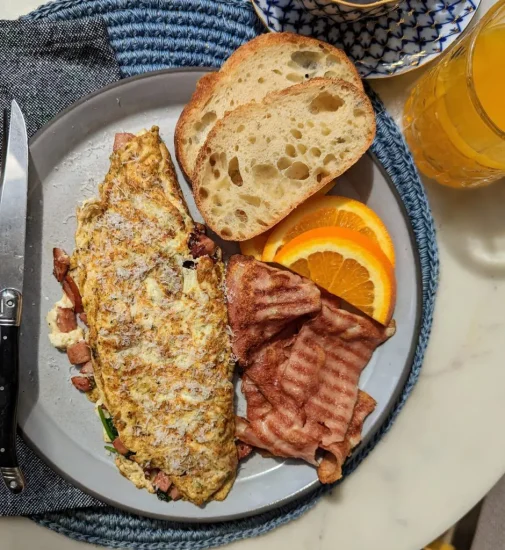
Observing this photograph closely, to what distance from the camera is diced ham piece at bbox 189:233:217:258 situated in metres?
1.58

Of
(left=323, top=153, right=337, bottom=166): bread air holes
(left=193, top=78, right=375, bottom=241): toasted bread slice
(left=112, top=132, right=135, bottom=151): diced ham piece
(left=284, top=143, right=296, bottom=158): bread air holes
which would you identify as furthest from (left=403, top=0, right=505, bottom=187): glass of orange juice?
(left=112, top=132, right=135, bottom=151): diced ham piece

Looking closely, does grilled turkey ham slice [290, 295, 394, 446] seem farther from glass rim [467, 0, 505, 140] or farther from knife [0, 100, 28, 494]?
knife [0, 100, 28, 494]

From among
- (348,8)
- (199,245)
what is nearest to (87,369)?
(199,245)

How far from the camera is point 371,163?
5.61ft

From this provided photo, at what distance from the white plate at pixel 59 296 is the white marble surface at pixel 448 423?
19cm

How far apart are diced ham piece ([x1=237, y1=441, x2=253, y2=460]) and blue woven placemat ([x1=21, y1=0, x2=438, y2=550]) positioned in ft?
0.80

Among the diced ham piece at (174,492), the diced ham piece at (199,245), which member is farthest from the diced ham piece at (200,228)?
the diced ham piece at (174,492)

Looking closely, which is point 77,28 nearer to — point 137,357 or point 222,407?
point 137,357

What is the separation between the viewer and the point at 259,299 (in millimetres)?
1603

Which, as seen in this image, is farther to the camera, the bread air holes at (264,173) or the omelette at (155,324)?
the bread air holes at (264,173)

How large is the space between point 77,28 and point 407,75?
3.64ft

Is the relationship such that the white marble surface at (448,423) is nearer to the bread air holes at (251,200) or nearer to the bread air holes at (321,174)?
the bread air holes at (321,174)

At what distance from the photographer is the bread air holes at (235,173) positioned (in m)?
1.65

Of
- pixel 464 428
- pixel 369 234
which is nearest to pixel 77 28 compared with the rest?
pixel 369 234
